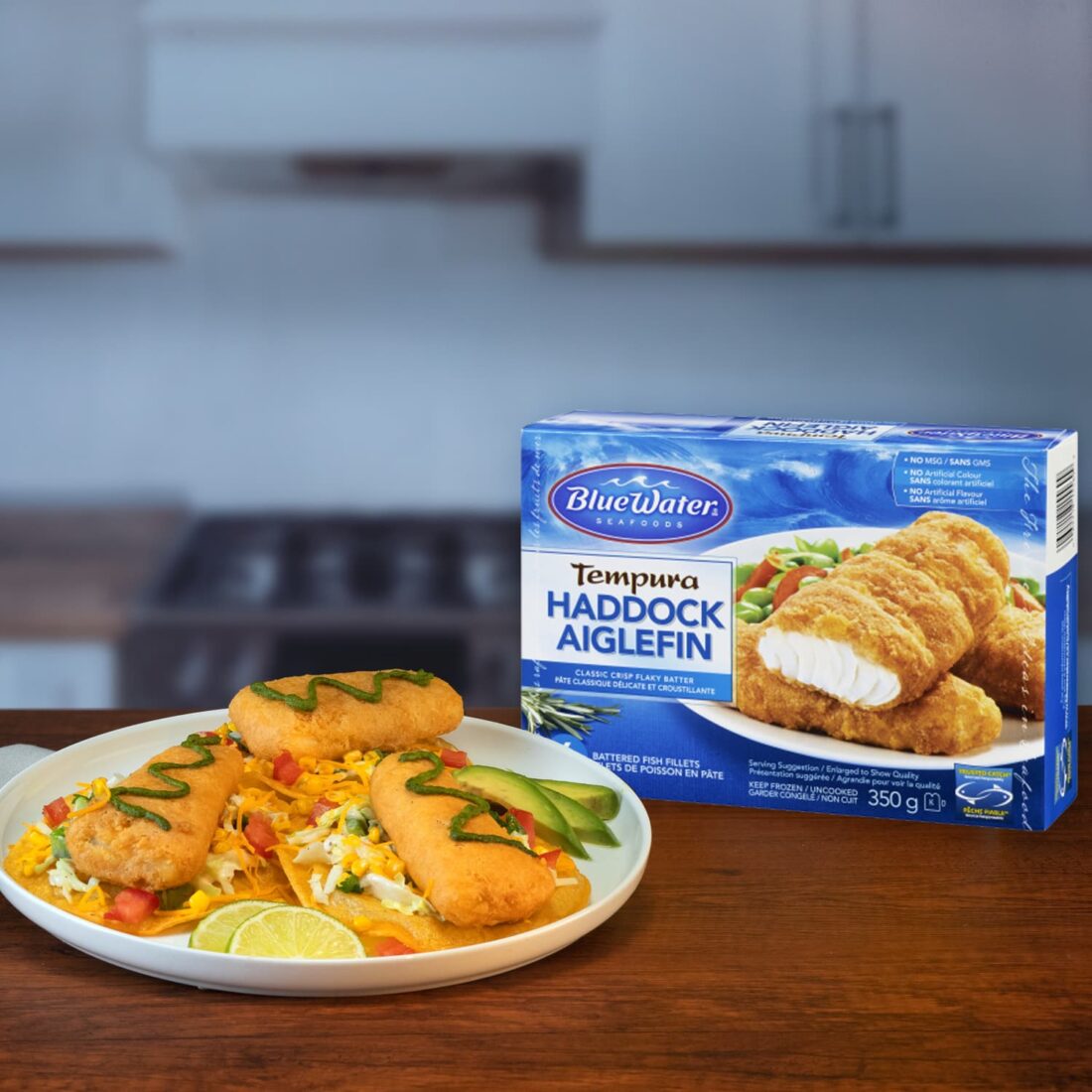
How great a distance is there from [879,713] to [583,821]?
31 centimetres

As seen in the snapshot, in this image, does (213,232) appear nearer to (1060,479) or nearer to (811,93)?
(811,93)

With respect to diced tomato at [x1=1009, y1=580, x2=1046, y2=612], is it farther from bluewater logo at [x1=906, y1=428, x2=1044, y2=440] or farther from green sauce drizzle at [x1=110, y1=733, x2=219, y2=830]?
green sauce drizzle at [x1=110, y1=733, x2=219, y2=830]

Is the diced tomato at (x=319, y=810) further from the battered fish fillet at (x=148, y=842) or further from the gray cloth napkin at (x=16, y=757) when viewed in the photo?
the gray cloth napkin at (x=16, y=757)

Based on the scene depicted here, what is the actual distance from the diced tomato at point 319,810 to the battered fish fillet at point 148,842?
85mm

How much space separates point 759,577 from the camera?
138 cm

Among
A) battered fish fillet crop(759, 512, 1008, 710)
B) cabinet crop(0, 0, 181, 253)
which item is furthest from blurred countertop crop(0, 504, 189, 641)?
battered fish fillet crop(759, 512, 1008, 710)

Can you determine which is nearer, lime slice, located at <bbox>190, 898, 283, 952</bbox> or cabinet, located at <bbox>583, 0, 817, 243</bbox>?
lime slice, located at <bbox>190, 898, 283, 952</bbox>

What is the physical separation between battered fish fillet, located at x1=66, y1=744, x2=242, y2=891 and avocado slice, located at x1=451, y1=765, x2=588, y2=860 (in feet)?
0.75

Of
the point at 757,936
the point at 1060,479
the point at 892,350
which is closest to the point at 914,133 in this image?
the point at 892,350

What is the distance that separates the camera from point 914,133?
79.4 inches

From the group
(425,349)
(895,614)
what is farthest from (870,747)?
(425,349)

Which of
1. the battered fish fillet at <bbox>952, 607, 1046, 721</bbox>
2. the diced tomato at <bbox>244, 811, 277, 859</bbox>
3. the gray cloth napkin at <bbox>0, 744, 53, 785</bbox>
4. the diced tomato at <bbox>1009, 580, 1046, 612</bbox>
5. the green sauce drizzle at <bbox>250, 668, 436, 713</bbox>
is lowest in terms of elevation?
the diced tomato at <bbox>244, 811, 277, 859</bbox>

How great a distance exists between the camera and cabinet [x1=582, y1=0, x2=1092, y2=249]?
79.0 inches

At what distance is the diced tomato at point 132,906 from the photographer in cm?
109
